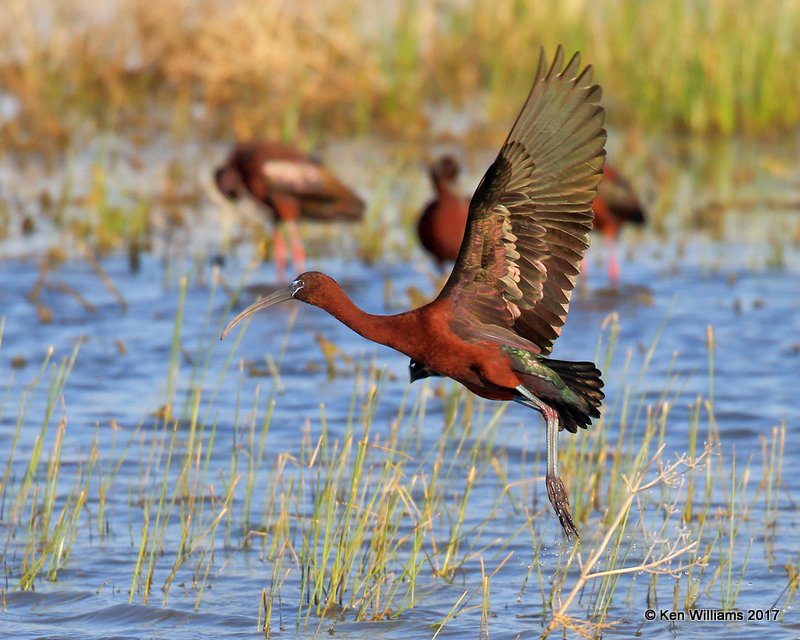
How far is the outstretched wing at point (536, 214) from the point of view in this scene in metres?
4.58

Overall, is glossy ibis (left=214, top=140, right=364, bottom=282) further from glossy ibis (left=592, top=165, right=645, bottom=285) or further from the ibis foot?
the ibis foot

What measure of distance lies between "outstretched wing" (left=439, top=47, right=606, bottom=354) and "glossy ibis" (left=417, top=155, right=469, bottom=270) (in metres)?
4.80

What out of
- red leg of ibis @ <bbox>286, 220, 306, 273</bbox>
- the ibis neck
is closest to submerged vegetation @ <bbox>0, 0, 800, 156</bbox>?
red leg of ibis @ <bbox>286, 220, 306, 273</bbox>

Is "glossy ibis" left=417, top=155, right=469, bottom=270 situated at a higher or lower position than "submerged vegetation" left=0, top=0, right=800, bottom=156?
lower

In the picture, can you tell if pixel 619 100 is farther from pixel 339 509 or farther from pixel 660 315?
pixel 339 509

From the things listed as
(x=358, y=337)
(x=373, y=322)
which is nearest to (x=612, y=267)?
(x=358, y=337)

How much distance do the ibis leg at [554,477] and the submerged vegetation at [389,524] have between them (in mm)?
266

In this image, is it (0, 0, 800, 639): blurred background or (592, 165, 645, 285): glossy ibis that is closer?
(0, 0, 800, 639): blurred background

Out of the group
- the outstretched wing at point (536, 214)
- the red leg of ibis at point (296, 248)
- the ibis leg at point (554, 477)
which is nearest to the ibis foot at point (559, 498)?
the ibis leg at point (554, 477)

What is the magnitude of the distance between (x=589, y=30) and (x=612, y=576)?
1044 cm

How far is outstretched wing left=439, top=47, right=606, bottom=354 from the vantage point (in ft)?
15.0

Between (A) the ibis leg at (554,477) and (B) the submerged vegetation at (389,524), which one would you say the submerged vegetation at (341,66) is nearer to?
(B) the submerged vegetation at (389,524)

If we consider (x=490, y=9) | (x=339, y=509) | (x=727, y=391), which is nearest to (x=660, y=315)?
(x=727, y=391)

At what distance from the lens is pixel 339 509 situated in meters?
6.13
